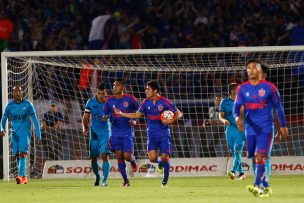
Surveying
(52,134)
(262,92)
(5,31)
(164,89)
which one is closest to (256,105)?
(262,92)

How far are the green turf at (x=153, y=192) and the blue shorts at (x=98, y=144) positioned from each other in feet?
2.28

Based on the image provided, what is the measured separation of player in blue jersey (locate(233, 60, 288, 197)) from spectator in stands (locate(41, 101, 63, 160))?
10091 millimetres

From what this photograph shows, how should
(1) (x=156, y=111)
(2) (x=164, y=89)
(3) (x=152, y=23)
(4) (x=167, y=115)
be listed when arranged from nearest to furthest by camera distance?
(4) (x=167, y=115) < (1) (x=156, y=111) < (2) (x=164, y=89) < (3) (x=152, y=23)

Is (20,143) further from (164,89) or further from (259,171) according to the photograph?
(259,171)

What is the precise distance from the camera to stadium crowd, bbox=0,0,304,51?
26750mm

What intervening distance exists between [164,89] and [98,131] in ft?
19.5

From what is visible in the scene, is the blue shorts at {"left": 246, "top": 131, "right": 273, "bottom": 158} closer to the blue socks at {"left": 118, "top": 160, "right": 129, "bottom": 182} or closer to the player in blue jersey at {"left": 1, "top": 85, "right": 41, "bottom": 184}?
the blue socks at {"left": 118, "top": 160, "right": 129, "bottom": 182}

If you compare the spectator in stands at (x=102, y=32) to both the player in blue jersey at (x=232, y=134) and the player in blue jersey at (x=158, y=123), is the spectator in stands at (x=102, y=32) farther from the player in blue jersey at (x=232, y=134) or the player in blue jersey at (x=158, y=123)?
the player in blue jersey at (x=158, y=123)

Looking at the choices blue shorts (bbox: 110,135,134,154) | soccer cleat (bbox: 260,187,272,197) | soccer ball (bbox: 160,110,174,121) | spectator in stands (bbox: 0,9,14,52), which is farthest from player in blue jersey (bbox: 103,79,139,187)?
spectator in stands (bbox: 0,9,14,52)

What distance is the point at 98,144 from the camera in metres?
19.3

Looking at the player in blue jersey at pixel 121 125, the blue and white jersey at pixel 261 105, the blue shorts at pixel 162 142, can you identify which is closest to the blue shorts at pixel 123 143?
the player in blue jersey at pixel 121 125

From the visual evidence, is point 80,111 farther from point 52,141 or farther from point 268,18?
point 268,18

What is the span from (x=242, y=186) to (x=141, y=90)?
7468 millimetres

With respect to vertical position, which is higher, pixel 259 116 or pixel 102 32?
pixel 102 32
